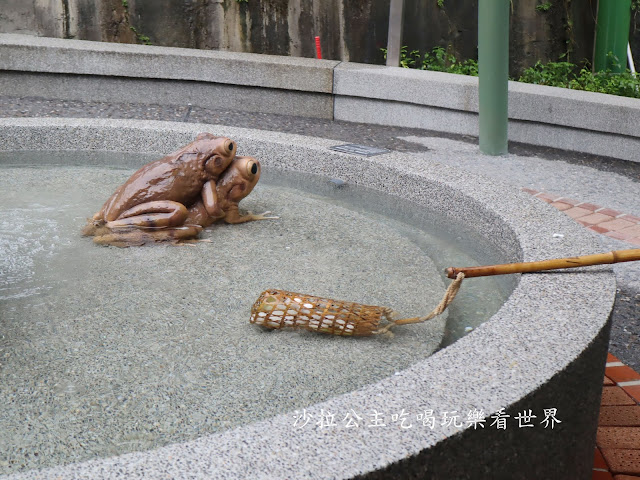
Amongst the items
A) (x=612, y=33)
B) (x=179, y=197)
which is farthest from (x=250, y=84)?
(x=612, y=33)

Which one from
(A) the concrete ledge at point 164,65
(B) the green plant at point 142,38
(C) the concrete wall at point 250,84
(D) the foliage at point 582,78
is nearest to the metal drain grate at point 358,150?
(C) the concrete wall at point 250,84

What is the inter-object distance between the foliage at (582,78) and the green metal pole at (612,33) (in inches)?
3.7

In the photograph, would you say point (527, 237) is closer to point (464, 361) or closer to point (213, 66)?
point (464, 361)

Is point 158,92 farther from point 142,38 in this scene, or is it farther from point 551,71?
point 551,71

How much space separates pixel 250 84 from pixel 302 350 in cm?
509

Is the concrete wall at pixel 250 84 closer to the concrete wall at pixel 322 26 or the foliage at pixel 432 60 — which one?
the concrete wall at pixel 322 26

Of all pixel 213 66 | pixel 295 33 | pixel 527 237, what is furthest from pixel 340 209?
pixel 295 33

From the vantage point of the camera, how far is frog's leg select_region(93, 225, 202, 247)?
130 inches

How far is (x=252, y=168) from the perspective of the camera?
3611mm

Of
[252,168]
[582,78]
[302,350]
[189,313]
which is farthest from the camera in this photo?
[582,78]

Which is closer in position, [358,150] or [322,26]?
[358,150]

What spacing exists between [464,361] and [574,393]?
1.04 ft

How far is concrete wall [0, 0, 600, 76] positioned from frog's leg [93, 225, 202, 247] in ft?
19.0

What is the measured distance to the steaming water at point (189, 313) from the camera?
2094 millimetres
